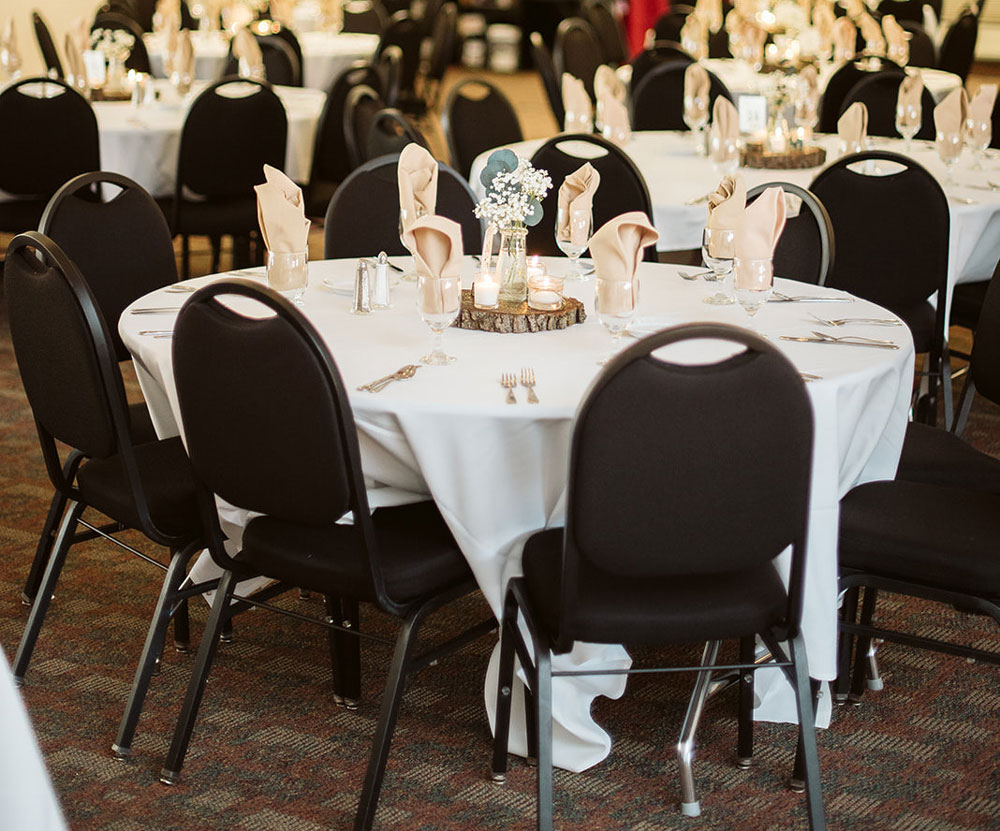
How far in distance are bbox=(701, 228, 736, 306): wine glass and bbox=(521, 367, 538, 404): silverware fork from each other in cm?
73

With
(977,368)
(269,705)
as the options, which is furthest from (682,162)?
(269,705)

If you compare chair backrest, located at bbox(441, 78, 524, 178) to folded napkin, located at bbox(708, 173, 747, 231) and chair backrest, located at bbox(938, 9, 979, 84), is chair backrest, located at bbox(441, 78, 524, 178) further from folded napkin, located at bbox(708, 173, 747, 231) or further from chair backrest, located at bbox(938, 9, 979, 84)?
chair backrest, located at bbox(938, 9, 979, 84)

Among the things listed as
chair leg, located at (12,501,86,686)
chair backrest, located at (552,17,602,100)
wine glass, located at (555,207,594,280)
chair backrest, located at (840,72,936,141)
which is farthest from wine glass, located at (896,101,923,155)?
chair leg, located at (12,501,86,686)

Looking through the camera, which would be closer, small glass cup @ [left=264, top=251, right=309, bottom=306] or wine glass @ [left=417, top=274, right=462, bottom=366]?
wine glass @ [left=417, top=274, right=462, bottom=366]

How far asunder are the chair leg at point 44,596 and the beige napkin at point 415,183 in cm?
108

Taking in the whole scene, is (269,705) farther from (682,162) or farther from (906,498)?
(682,162)

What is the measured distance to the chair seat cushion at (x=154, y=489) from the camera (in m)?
2.76

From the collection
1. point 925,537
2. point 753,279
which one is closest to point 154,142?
point 753,279

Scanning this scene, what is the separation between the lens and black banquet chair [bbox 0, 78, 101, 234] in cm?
521

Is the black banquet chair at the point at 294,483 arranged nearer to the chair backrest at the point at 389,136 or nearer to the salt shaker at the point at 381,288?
the salt shaker at the point at 381,288

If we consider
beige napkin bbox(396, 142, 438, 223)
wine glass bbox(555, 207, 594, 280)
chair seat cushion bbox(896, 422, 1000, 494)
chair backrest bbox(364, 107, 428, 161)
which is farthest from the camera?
chair backrest bbox(364, 107, 428, 161)

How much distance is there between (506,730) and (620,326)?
842 millimetres

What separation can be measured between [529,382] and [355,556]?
0.46 m

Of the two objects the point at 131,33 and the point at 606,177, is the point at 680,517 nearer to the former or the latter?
the point at 606,177
